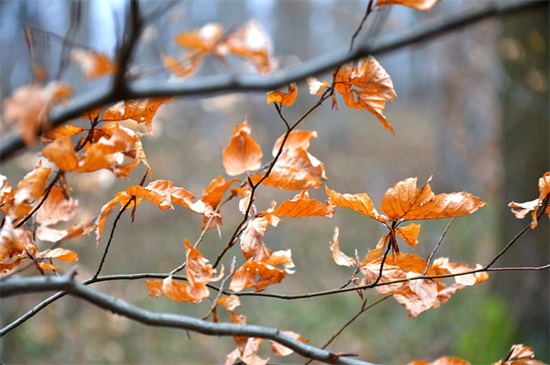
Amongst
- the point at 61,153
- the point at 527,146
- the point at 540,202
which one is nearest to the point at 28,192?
the point at 61,153

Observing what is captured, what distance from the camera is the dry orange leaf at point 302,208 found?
0.77 metres

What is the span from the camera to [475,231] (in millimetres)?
6859

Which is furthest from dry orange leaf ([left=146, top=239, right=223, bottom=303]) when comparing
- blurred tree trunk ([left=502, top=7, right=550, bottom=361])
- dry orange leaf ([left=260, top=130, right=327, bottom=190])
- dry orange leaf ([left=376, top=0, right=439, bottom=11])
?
blurred tree trunk ([left=502, top=7, right=550, bottom=361])

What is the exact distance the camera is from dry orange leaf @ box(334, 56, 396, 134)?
694mm

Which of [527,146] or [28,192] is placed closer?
[28,192]

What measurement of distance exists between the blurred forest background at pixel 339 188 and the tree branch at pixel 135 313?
239 millimetres

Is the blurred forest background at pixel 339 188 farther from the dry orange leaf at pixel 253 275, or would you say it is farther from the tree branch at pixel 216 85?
the dry orange leaf at pixel 253 275

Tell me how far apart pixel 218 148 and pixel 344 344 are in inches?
277

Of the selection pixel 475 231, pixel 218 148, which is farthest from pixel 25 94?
pixel 218 148

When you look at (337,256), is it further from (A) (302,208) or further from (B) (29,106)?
(B) (29,106)

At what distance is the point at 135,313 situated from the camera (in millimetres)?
563

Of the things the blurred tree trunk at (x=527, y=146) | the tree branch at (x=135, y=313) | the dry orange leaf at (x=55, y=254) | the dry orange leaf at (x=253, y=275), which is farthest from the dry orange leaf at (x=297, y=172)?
the blurred tree trunk at (x=527, y=146)

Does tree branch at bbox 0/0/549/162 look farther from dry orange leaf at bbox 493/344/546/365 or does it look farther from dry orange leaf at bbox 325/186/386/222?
dry orange leaf at bbox 493/344/546/365

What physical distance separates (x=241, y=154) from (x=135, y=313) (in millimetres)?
372
